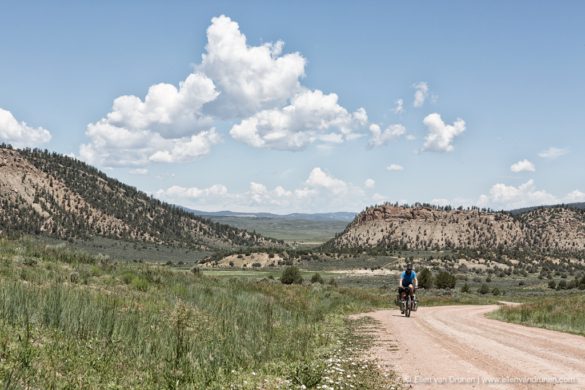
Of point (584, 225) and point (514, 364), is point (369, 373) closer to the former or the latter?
point (514, 364)

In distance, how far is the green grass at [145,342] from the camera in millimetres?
9164

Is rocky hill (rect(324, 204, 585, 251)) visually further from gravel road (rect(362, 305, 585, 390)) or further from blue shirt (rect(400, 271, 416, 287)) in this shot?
gravel road (rect(362, 305, 585, 390))

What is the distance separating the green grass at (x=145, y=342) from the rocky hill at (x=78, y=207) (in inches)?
3666

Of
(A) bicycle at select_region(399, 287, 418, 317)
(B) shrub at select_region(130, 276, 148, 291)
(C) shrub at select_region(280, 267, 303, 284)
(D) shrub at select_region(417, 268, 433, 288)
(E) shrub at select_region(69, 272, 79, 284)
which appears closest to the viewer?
(E) shrub at select_region(69, 272, 79, 284)

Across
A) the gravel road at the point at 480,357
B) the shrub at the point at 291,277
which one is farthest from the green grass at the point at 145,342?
the shrub at the point at 291,277

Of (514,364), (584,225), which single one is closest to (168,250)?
(584,225)

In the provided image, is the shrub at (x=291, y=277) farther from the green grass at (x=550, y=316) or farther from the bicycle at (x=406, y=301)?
the bicycle at (x=406, y=301)

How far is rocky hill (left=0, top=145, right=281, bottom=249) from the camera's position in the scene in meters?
114

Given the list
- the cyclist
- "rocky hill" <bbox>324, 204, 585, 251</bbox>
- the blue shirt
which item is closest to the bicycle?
the cyclist

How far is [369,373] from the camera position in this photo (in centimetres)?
1121

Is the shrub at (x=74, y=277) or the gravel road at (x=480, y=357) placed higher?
the shrub at (x=74, y=277)

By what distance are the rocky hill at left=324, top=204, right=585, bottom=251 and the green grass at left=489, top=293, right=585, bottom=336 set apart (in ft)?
285

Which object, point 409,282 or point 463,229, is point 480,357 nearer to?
point 409,282

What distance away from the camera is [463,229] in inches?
5079
